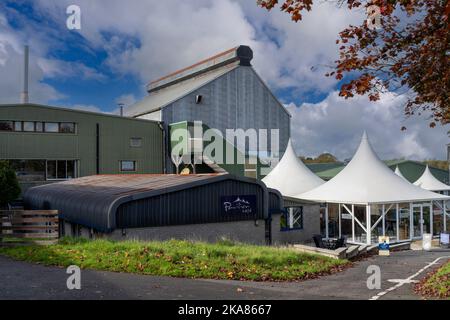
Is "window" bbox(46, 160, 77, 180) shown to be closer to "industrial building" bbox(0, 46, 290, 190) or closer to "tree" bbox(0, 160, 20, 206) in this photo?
"industrial building" bbox(0, 46, 290, 190)

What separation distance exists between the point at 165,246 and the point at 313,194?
50.3 ft

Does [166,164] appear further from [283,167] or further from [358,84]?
[358,84]

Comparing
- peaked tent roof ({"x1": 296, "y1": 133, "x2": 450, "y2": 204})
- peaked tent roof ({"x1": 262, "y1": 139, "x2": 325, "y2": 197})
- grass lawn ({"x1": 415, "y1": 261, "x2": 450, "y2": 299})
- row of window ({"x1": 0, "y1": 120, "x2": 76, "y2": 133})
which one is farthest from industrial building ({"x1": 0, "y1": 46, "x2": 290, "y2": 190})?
grass lawn ({"x1": 415, "y1": 261, "x2": 450, "y2": 299})

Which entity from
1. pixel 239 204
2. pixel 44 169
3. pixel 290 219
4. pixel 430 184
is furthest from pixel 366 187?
pixel 44 169

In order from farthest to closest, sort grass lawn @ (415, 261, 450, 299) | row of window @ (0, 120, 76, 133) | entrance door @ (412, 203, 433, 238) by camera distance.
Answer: row of window @ (0, 120, 76, 133) < entrance door @ (412, 203, 433, 238) < grass lawn @ (415, 261, 450, 299)

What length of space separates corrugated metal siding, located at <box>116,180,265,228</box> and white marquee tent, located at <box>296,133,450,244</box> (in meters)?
6.24

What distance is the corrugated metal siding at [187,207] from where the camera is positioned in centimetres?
1820

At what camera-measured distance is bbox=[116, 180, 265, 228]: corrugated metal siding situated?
18.2 meters

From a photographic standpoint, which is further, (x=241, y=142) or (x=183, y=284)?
(x=241, y=142)

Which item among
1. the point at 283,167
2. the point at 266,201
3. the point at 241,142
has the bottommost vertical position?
the point at 266,201

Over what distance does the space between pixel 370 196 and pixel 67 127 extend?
22.8 metres

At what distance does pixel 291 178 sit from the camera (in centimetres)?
3338

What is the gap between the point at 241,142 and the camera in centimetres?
4469
